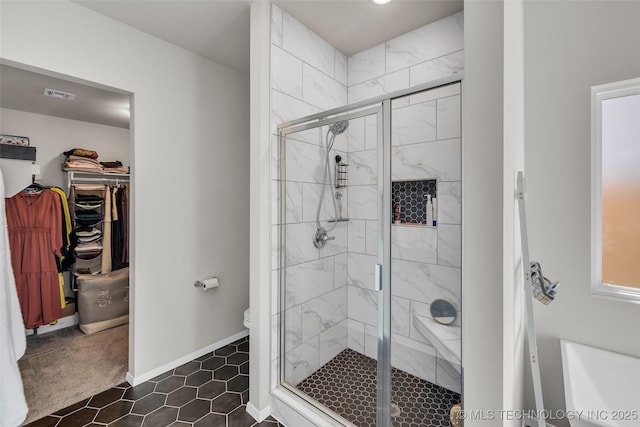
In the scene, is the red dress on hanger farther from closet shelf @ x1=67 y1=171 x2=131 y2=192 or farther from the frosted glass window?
the frosted glass window

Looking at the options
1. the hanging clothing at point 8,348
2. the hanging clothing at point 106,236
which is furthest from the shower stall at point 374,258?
the hanging clothing at point 106,236

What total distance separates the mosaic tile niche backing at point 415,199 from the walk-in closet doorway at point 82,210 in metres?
2.35

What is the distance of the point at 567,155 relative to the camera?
1.61 m

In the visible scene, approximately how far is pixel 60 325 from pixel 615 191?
5086mm

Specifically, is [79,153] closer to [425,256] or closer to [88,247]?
[88,247]

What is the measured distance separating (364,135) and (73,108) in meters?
3.47

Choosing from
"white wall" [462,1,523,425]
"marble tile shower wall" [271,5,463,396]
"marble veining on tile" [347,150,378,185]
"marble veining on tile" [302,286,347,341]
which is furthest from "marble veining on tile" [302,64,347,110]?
"marble veining on tile" [302,286,347,341]

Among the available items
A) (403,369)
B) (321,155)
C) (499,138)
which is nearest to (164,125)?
(321,155)

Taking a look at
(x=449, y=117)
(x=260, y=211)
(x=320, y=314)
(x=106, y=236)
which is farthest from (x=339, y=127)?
(x=106, y=236)

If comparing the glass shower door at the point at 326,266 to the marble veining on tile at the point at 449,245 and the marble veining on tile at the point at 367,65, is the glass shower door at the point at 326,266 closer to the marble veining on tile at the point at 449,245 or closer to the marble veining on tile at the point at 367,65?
the marble veining on tile at the point at 449,245

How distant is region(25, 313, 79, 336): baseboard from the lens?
118 inches

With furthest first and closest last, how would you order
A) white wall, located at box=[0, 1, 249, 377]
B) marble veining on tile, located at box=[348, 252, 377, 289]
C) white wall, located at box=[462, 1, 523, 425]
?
white wall, located at box=[0, 1, 249, 377]
marble veining on tile, located at box=[348, 252, 377, 289]
white wall, located at box=[462, 1, 523, 425]

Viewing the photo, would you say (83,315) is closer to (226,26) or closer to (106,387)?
(106,387)

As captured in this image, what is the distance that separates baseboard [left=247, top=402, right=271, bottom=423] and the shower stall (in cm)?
19
